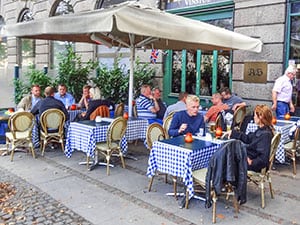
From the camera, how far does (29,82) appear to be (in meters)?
10.3

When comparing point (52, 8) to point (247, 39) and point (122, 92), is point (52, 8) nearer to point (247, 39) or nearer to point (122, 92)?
point (122, 92)

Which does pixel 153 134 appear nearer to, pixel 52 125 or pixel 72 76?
pixel 52 125

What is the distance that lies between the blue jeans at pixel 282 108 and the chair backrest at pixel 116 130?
147 inches

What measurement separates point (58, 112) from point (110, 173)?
1.84m

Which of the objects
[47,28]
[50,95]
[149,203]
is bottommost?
[149,203]

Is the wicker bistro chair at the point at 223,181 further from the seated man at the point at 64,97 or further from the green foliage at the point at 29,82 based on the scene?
the green foliage at the point at 29,82

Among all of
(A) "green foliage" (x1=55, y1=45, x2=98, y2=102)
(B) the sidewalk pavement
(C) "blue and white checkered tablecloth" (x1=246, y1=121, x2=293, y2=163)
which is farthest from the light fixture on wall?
(A) "green foliage" (x1=55, y1=45, x2=98, y2=102)

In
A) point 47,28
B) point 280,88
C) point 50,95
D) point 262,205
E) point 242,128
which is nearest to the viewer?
point 262,205

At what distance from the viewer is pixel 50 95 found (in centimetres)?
724

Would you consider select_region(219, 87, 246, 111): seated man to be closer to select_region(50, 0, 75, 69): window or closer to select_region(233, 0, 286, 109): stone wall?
select_region(233, 0, 286, 109): stone wall

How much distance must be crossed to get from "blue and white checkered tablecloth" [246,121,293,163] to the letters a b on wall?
2.38 metres

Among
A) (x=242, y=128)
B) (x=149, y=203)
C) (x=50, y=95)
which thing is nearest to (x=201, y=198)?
(x=149, y=203)

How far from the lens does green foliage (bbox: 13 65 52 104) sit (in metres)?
10.1

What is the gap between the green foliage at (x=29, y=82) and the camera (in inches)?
398
